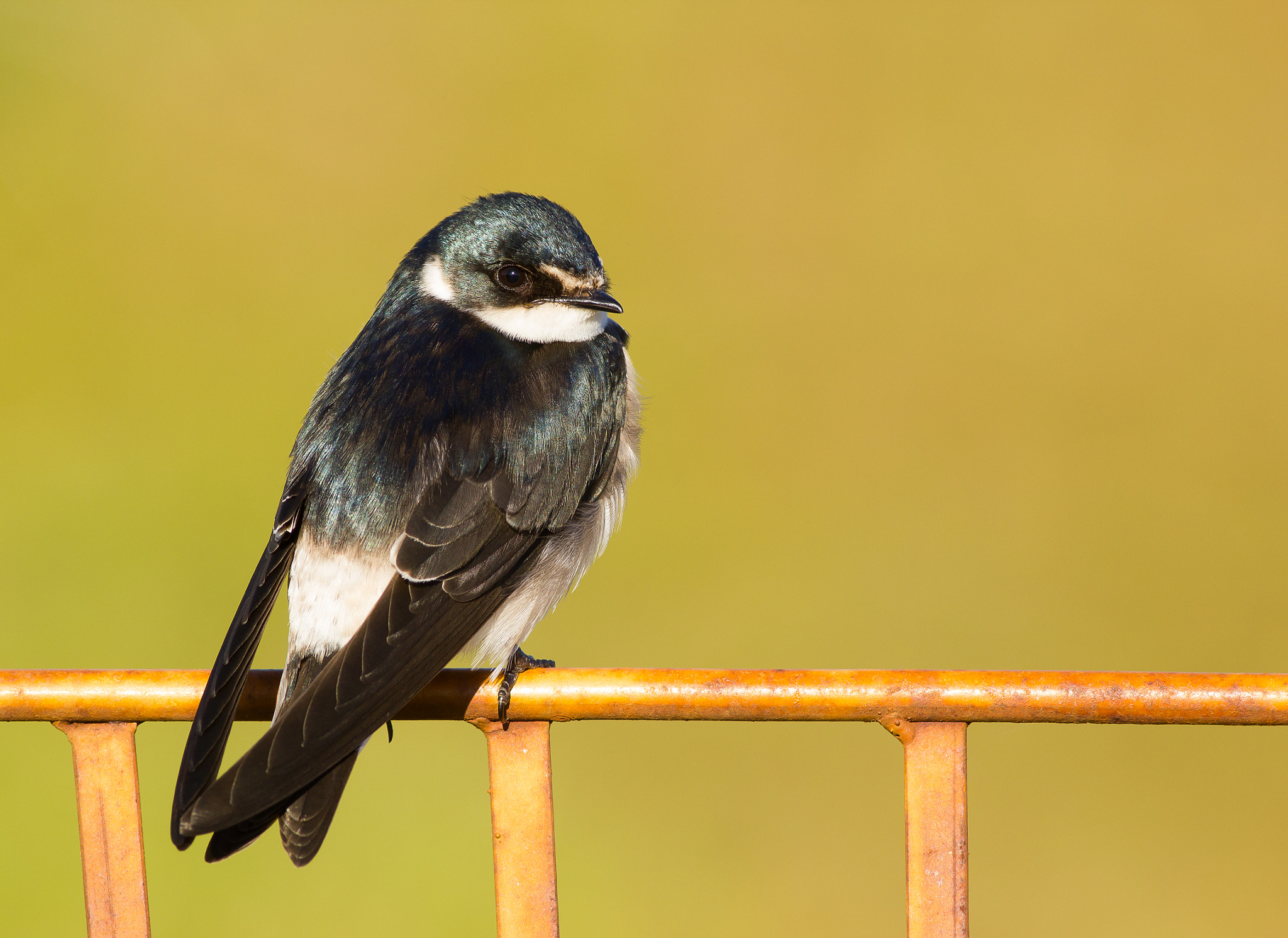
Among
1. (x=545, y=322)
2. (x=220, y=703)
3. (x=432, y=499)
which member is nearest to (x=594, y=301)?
(x=545, y=322)

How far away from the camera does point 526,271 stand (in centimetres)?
217

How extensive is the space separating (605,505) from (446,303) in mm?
445

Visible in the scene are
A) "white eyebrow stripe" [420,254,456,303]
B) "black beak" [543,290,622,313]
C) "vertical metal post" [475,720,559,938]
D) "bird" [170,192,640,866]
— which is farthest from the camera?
"white eyebrow stripe" [420,254,456,303]

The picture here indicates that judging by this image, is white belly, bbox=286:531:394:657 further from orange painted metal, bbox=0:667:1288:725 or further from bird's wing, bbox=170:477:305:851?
orange painted metal, bbox=0:667:1288:725

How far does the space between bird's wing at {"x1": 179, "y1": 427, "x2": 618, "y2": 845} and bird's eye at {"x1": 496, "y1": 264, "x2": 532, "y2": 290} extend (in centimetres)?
32

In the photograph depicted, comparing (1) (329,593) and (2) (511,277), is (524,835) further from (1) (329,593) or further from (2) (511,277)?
(2) (511,277)

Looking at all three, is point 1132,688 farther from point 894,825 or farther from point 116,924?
point 894,825

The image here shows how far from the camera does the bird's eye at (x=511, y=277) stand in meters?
2.18

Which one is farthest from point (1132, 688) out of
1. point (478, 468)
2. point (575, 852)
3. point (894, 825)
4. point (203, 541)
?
point (203, 541)

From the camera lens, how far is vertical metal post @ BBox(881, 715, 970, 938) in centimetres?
126

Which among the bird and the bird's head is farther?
the bird's head

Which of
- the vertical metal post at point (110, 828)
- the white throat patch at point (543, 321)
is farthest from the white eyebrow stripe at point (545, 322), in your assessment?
the vertical metal post at point (110, 828)

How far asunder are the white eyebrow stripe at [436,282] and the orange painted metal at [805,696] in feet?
3.38

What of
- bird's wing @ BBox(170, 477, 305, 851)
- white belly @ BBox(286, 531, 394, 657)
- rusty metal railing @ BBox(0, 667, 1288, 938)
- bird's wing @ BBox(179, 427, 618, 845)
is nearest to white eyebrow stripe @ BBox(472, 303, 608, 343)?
bird's wing @ BBox(179, 427, 618, 845)
